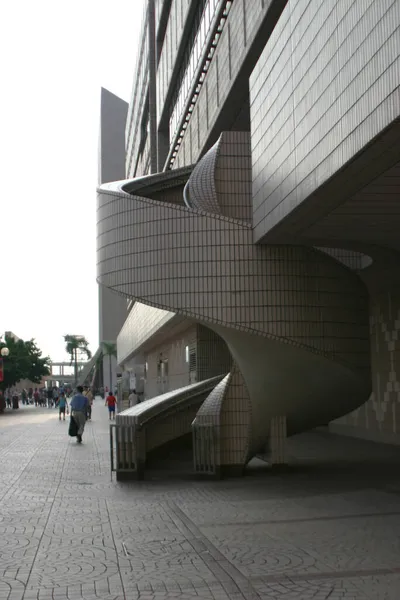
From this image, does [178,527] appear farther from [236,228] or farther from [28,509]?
[236,228]

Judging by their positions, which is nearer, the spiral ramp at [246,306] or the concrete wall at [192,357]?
the spiral ramp at [246,306]

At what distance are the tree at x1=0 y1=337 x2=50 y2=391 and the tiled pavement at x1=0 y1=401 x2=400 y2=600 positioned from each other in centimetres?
5056

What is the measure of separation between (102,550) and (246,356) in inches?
257

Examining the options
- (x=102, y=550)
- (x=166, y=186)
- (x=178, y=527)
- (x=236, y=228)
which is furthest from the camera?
(x=166, y=186)

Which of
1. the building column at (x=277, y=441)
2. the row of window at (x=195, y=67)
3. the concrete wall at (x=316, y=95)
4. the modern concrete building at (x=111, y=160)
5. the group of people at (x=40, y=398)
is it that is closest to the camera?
the concrete wall at (x=316, y=95)

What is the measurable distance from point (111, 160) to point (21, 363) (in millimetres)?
46093

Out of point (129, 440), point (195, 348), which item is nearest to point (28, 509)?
point (129, 440)

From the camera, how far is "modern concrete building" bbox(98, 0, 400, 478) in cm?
929

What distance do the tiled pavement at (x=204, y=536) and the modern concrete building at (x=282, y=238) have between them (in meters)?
1.33

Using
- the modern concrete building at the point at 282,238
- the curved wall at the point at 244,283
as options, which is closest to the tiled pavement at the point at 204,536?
the modern concrete building at the point at 282,238

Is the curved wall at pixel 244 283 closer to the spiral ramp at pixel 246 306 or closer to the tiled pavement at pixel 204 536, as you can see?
the spiral ramp at pixel 246 306

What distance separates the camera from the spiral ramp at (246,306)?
13.6m

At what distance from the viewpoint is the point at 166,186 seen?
18047mm

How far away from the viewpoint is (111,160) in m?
106
